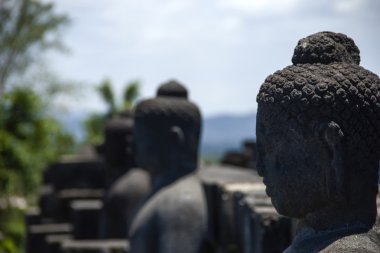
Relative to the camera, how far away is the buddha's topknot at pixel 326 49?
373 centimetres

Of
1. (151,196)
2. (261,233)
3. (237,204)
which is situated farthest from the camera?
(151,196)

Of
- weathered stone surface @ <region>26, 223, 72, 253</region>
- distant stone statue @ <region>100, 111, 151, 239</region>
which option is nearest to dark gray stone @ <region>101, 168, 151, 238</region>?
distant stone statue @ <region>100, 111, 151, 239</region>

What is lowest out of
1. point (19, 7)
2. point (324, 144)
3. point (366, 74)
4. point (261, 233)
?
point (261, 233)

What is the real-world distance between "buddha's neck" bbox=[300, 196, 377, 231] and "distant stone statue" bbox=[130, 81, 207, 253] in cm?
304

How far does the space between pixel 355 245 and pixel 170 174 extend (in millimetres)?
3721

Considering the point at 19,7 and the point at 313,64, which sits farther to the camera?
the point at 19,7

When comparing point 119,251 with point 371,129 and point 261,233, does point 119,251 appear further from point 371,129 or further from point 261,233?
point 371,129

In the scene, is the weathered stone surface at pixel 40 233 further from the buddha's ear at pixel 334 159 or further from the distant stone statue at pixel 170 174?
the buddha's ear at pixel 334 159

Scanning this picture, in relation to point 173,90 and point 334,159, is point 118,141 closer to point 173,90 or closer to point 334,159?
point 173,90

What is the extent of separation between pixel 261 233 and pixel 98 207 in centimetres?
679

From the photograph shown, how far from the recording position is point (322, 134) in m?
3.56

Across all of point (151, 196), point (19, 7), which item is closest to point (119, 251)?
point (151, 196)

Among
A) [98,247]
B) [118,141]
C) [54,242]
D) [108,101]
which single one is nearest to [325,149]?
[98,247]

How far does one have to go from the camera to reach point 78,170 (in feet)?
49.0
